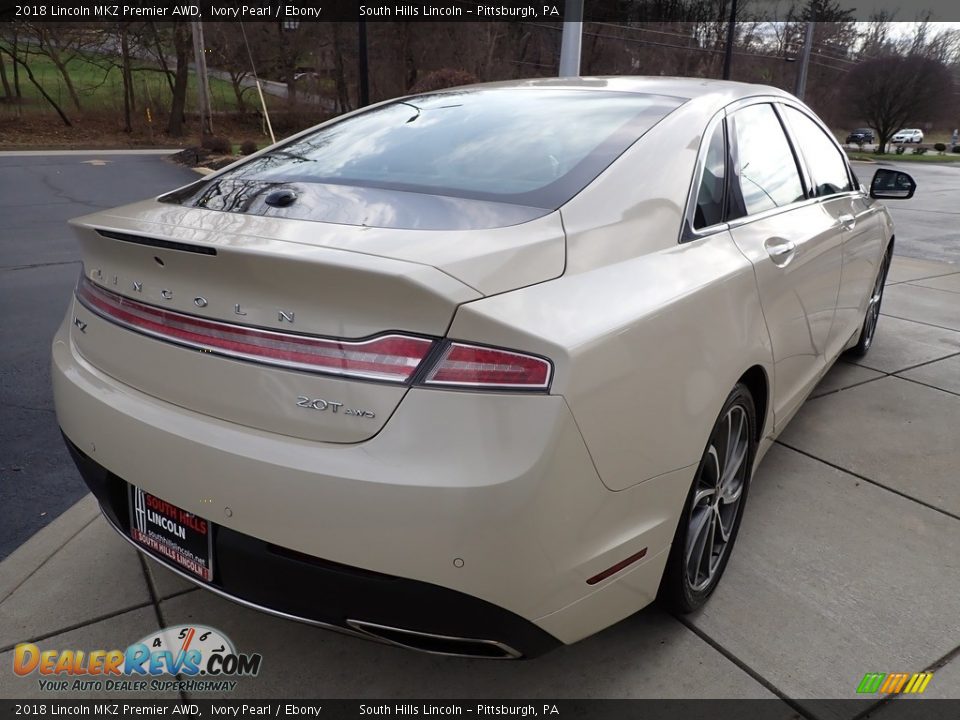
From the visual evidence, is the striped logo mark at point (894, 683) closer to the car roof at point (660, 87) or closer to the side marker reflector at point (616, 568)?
the side marker reflector at point (616, 568)

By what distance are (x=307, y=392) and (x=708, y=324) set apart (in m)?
1.08

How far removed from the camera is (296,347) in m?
1.65

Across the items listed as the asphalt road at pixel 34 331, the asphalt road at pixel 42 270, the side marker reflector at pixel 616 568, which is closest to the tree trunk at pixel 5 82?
the asphalt road at pixel 42 270

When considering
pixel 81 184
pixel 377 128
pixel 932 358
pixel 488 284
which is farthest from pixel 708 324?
pixel 81 184

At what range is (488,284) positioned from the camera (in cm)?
163

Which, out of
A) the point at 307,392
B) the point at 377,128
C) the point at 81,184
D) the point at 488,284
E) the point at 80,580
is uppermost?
the point at 377,128

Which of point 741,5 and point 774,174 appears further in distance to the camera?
point 741,5

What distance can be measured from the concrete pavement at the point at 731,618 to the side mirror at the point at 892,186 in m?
1.87

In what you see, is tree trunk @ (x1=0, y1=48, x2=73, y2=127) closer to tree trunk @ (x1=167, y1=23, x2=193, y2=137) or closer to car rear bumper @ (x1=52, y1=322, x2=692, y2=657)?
tree trunk @ (x1=167, y1=23, x2=193, y2=137)

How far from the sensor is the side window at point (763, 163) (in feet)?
8.90

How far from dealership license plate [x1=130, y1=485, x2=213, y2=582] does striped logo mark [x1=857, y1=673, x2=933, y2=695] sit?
1.77 metres

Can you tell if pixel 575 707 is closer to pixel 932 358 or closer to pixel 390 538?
pixel 390 538

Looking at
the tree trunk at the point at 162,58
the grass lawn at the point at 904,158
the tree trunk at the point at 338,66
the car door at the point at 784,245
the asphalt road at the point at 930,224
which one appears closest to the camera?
the car door at the point at 784,245

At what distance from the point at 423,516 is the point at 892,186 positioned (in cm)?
416
